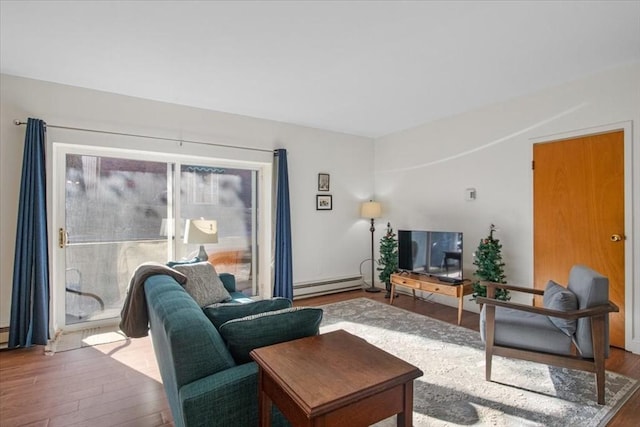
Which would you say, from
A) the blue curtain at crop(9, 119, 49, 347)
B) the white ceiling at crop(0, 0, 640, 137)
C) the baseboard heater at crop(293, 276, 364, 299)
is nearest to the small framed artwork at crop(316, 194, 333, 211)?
the baseboard heater at crop(293, 276, 364, 299)

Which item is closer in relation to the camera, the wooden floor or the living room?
the wooden floor

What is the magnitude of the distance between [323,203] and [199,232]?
6.93 ft

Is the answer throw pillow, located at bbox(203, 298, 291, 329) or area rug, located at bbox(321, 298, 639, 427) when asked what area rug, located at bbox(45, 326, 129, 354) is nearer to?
throw pillow, located at bbox(203, 298, 291, 329)

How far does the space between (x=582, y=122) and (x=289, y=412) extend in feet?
12.3

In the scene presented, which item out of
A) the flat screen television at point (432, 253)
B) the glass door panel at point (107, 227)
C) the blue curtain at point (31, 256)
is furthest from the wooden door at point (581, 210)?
the blue curtain at point (31, 256)

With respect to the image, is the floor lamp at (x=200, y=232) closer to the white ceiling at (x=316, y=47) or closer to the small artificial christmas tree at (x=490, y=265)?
the white ceiling at (x=316, y=47)

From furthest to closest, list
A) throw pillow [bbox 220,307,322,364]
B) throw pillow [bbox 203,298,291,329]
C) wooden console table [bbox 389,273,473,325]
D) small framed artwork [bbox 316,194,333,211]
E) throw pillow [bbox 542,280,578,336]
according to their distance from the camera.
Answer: small framed artwork [bbox 316,194,333,211], wooden console table [bbox 389,273,473,325], throw pillow [bbox 542,280,578,336], throw pillow [bbox 203,298,291,329], throw pillow [bbox 220,307,322,364]

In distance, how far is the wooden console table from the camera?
12.2 feet

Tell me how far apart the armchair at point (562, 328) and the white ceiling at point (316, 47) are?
179 centimetres

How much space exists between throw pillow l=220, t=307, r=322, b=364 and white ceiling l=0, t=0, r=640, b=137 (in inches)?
73.8

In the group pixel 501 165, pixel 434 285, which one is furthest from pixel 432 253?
pixel 501 165

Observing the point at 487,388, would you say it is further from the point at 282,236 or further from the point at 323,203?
the point at 323,203

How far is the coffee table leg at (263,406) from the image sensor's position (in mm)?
1266

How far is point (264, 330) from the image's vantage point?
149cm
